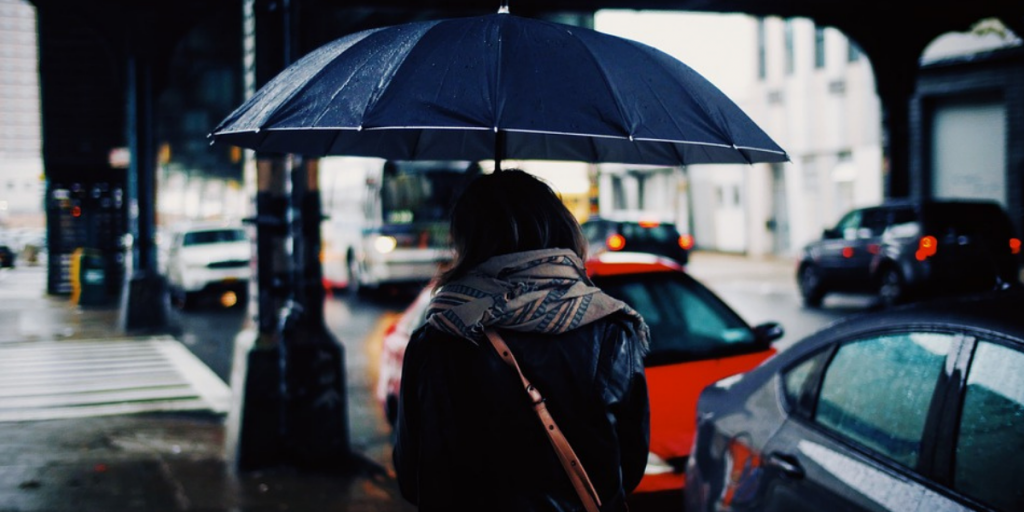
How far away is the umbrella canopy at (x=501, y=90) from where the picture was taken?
A: 2521mm

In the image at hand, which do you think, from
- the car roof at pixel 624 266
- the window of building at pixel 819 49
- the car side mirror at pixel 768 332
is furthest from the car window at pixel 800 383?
the window of building at pixel 819 49

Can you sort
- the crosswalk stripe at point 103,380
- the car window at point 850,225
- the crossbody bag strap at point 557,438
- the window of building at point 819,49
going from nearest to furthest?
the crossbody bag strap at point 557,438
the crosswalk stripe at point 103,380
the car window at point 850,225
the window of building at point 819,49

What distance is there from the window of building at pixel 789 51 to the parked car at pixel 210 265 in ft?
64.1

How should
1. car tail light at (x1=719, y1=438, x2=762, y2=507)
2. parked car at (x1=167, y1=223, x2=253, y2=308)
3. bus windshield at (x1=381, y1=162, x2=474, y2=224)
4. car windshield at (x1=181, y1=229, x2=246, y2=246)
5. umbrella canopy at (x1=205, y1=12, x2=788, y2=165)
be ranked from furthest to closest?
car windshield at (x1=181, y1=229, x2=246, y2=246) → bus windshield at (x1=381, y1=162, x2=474, y2=224) → parked car at (x1=167, y1=223, x2=253, y2=308) → car tail light at (x1=719, y1=438, x2=762, y2=507) → umbrella canopy at (x1=205, y1=12, x2=788, y2=165)

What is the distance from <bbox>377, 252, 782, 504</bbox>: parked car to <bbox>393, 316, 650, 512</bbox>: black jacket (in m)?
2.63

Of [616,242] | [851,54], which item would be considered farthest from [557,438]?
[851,54]

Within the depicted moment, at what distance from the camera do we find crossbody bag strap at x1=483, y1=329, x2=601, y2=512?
2.15m

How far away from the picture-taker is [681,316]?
601 cm

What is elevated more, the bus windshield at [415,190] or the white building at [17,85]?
the white building at [17,85]

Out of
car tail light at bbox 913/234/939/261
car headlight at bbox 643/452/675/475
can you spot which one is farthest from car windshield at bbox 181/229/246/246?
car headlight at bbox 643/452/675/475

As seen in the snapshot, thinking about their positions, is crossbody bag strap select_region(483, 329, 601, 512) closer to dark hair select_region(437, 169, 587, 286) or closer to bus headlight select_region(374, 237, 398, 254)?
dark hair select_region(437, 169, 587, 286)

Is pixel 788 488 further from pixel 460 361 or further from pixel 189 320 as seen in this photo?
pixel 189 320

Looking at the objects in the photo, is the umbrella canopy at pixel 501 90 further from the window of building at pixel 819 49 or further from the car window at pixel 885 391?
the window of building at pixel 819 49

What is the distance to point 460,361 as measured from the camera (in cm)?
218
